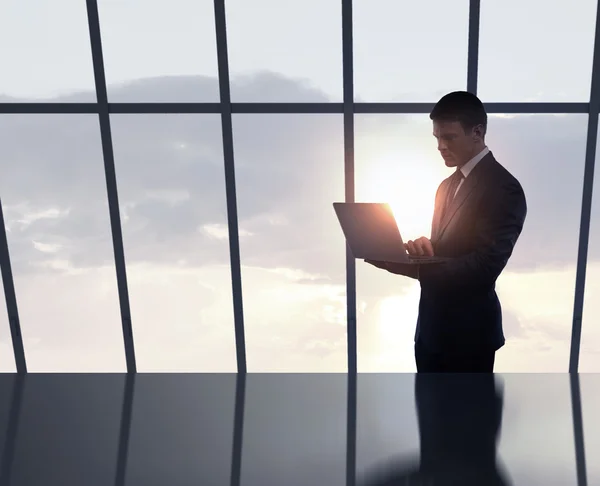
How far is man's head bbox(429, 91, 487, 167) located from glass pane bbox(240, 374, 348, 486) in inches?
47.5

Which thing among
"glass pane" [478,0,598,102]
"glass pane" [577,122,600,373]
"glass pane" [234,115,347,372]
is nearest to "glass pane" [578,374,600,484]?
"glass pane" [234,115,347,372]

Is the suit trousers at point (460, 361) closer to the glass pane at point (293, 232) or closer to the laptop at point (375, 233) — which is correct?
the laptop at point (375, 233)

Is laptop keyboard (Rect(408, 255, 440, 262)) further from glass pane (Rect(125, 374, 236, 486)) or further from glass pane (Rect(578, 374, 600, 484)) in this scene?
glass pane (Rect(125, 374, 236, 486))

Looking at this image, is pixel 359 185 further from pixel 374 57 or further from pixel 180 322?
pixel 180 322

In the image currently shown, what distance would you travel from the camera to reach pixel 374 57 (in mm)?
4875

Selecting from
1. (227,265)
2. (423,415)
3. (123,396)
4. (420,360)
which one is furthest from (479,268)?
(227,265)

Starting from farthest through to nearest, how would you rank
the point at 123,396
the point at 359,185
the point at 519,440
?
the point at 359,185, the point at 123,396, the point at 519,440

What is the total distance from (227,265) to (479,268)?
3432mm

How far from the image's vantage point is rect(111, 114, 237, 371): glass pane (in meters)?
5.17

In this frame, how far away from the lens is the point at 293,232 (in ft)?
16.9

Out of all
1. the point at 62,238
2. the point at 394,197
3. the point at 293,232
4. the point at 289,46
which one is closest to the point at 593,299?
the point at 394,197

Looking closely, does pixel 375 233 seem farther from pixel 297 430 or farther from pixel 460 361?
pixel 297 430

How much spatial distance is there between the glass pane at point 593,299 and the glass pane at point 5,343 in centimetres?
515

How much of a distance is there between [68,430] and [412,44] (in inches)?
169
